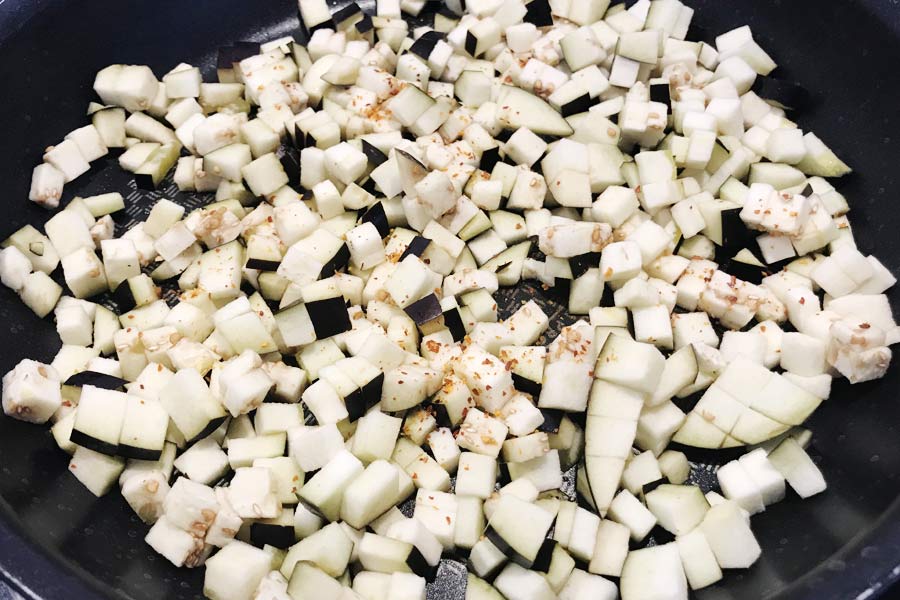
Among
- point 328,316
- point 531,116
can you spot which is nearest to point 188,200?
point 328,316

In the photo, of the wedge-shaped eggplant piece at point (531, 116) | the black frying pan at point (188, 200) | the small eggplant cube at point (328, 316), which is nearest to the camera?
the black frying pan at point (188, 200)

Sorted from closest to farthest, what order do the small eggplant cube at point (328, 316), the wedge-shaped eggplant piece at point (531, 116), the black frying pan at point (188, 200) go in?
the black frying pan at point (188, 200) < the small eggplant cube at point (328, 316) < the wedge-shaped eggplant piece at point (531, 116)

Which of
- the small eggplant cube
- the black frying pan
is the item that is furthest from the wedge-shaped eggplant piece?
the small eggplant cube

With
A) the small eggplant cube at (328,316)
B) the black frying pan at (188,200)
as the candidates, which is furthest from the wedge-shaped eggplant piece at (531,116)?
the small eggplant cube at (328,316)

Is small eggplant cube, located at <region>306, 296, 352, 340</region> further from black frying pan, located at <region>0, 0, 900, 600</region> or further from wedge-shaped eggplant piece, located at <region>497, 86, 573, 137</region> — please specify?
wedge-shaped eggplant piece, located at <region>497, 86, 573, 137</region>

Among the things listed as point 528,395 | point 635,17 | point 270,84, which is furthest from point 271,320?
point 635,17

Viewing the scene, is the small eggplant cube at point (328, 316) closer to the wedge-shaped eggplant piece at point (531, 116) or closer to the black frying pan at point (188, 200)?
the black frying pan at point (188, 200)

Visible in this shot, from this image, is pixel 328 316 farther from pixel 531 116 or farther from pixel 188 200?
pixel 531 116

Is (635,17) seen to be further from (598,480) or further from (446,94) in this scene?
(598,480)
